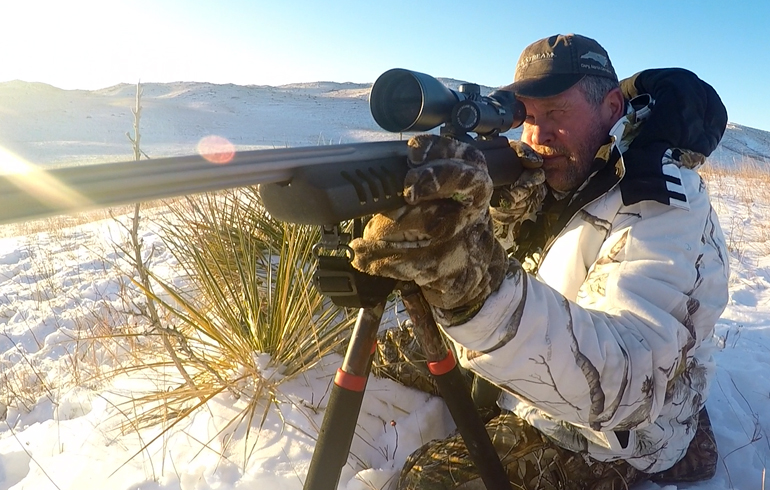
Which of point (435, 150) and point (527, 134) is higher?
point (527, 134)

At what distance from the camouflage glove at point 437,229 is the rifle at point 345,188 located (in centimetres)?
5

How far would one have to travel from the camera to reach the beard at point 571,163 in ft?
7.04

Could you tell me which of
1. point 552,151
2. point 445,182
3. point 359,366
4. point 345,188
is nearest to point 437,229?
point 445,182

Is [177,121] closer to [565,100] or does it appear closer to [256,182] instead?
[565,100]

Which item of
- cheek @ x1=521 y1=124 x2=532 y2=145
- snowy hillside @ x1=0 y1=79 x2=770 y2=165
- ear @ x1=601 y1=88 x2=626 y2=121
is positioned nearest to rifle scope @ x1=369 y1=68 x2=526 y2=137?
cheek @ x1=521 y1=124 x2=532 y2=145

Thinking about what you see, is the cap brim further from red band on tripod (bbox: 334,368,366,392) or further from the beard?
red band on tripod (bbox: 334,368,366,392)

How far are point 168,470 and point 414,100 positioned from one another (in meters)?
1.81

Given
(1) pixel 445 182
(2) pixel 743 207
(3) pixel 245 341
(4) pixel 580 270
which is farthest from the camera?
(2) pixel 743 207

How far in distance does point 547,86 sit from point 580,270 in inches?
32.6

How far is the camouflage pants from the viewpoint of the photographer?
190 centimetres

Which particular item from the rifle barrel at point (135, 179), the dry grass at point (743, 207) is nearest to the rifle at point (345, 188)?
the rifle barrel at point (135, 179)

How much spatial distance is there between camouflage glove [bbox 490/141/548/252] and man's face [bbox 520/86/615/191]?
0.10 m

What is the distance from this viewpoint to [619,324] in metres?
1.46

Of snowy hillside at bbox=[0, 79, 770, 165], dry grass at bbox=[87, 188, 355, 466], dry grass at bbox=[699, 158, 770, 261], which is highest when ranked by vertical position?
snowy hillside at bbox=[0, 79, 770, 165]
